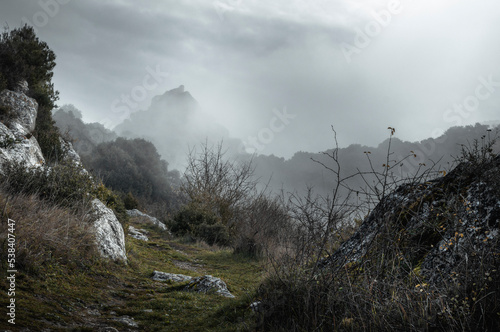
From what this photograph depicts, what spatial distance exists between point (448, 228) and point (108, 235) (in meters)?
6.31

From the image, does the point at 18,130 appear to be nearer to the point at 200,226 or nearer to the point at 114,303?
the point at 114,303

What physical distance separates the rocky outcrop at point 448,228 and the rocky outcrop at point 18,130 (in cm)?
A: 704

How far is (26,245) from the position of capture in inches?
174

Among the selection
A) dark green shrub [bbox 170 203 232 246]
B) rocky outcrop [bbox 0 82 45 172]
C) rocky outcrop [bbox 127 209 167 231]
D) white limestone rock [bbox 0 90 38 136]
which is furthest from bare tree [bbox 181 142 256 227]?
rocky outcrop [bbox 0 82 45 172]

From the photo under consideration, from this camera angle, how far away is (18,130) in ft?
29.5

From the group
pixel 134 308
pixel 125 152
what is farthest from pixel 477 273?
pixel 125 152

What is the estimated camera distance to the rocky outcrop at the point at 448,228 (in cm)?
265

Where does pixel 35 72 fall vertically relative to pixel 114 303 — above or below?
above

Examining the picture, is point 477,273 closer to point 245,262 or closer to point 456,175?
point 456,175

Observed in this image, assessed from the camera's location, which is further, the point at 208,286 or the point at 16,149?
the point at 16,149

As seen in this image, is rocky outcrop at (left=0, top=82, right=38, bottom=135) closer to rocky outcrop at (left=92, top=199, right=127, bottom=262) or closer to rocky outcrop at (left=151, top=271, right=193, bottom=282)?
rocky outcrop at (left=92, top=199, right=127, bottom=262)

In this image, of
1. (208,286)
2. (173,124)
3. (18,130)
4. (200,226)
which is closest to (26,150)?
(18,130)

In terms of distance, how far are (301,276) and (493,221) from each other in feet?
6.10

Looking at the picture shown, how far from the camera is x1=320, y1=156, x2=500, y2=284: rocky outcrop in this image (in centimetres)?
265
